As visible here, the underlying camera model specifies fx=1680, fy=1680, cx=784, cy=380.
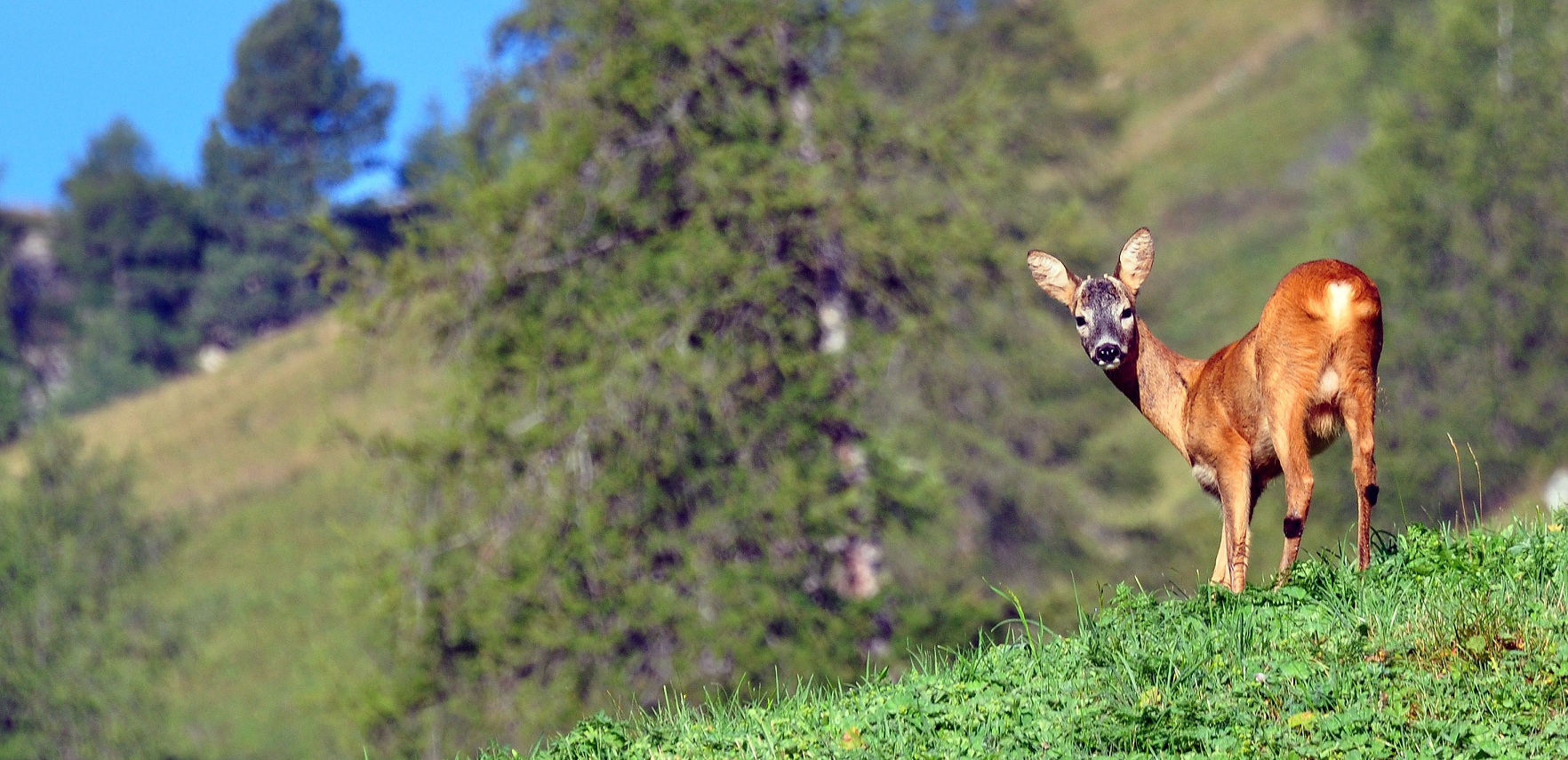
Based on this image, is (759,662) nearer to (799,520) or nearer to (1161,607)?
(799,520)

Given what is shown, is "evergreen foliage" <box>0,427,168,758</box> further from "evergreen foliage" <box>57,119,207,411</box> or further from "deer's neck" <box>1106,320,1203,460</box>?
"evergreen foliage" <box>57,119,207,411</box>

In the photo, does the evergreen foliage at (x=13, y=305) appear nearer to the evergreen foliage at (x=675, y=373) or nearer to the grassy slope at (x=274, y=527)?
the grassy slope at (x=274, y=527)

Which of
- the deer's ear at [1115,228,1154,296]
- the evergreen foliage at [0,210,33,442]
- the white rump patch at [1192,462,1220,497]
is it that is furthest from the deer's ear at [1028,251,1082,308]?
the evergreen foliage at [0,210,33,442]

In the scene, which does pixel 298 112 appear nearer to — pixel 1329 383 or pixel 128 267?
pixel 1329 383

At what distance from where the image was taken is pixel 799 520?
16281 mm

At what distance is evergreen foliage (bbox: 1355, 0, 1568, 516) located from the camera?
28.5 m

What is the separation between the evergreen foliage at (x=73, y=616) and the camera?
2580 centimetres

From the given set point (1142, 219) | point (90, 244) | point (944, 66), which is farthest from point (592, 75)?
point (90, 244)

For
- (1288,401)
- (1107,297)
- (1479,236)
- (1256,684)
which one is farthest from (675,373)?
(1479,236)

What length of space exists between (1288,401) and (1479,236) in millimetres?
26127

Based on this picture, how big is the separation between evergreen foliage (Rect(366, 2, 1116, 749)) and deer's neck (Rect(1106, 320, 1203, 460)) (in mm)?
8753

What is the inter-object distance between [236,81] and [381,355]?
1331 centimetres

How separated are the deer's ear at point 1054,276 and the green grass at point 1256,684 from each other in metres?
1.80

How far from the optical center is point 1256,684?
16.4ft
